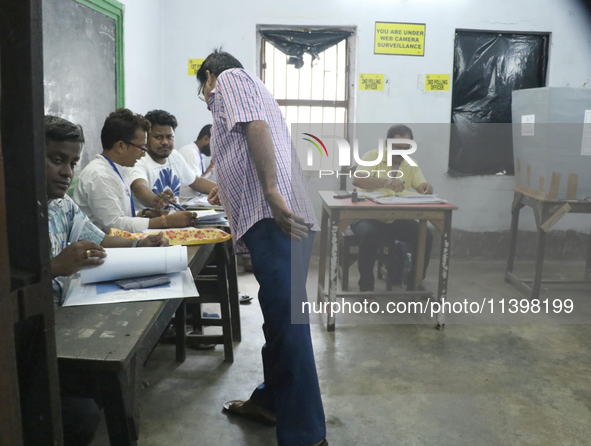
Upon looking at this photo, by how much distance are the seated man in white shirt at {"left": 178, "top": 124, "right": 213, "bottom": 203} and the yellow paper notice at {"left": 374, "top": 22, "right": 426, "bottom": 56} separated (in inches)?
64.5

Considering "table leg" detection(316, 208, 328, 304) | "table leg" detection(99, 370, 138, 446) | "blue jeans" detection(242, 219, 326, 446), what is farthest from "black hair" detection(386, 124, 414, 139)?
"table leg" detection(99, 370, 138, 446)

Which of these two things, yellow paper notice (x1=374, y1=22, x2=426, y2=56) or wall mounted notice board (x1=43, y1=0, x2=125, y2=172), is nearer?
wall mounted notice board (x1=43, y1=0, x2=125, y2=172)

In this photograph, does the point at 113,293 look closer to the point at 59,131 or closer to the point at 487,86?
the point at 59,131

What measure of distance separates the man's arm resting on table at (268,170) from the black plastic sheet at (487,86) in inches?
135

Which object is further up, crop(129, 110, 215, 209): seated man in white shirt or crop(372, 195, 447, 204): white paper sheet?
crop(129, 110, 215, 209): seated man in white shirt

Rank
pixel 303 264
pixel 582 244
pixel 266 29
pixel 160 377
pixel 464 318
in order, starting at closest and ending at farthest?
pixel 303 264 → pixel 160 377 → pixel 464 318 → pixel 266 29 → pixel 582 244

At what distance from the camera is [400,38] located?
175 inches

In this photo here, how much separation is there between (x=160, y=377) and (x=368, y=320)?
1.35 meters

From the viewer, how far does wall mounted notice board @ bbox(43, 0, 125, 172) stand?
98.7 inches

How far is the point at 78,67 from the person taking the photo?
2.79 m

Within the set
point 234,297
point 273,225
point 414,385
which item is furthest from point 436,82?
point 273,225

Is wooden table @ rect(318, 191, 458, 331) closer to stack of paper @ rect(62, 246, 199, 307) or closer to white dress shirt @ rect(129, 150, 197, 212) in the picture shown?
white dress shirt @ rect(129, 150, 197, 212)

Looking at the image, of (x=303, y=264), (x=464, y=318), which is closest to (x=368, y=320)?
(x=464, y=318)

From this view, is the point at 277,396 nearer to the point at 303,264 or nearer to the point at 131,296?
the point at 303,264
